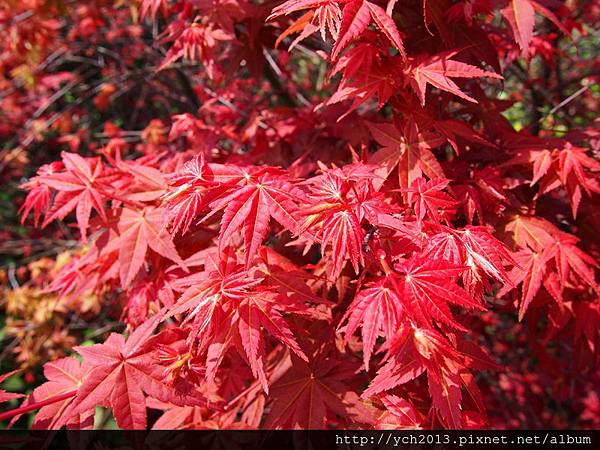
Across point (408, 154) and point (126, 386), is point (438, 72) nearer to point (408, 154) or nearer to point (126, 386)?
point (408, 154)

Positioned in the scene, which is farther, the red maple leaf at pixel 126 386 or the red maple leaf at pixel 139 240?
the red maple leaf at pixel 139 240

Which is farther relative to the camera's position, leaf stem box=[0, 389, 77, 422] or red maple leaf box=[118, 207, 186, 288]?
red maple leaf box=[118, 207, 186, 288]

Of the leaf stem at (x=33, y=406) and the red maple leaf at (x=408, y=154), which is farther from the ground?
the red maple leaf at (x=408, y=154)

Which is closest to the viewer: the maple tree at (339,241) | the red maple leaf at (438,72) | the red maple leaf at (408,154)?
the maple tree at (339,241)

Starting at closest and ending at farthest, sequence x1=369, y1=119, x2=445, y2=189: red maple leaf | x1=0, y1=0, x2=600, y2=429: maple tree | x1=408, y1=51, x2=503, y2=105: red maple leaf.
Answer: x1=0, y1=0, x2=600, y2=429: maple tree → x1=408, y1=51, x2=503, y2=105: red maple leaf → x1=369, y1=119, x2=445, y2=189: red maple leaf

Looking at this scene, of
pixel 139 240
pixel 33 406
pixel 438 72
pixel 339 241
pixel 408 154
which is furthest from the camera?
pixel 139 240

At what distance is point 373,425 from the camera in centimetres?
140

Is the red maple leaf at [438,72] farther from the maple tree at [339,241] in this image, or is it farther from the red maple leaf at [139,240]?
the red maple leaf at [139,240]

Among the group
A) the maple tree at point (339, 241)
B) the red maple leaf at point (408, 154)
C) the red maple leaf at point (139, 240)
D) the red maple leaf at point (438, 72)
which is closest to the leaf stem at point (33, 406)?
the maple tree at point (339, 241)

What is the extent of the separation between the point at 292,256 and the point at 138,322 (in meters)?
0.65

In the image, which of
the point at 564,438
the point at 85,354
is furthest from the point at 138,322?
the point at 564,438

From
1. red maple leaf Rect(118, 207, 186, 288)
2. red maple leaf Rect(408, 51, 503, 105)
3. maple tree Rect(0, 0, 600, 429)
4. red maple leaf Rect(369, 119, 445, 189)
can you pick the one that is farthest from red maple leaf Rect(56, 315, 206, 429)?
red maple leaf Rect(408, 51, 503, 105)

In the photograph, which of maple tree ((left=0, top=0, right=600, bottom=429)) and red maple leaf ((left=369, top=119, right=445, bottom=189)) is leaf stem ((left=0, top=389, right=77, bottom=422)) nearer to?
maple tree ((left=0, top=0, right=600, bottom=429))

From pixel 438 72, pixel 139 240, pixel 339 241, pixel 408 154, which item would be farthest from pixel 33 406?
pixel 438 72
